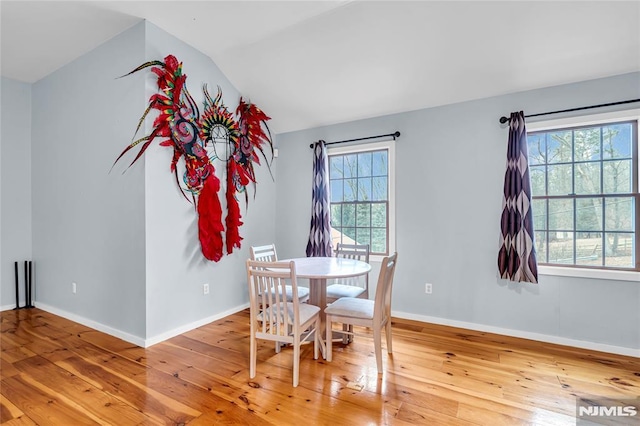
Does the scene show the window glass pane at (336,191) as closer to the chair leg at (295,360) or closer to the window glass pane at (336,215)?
the window glass pane at (336,215)

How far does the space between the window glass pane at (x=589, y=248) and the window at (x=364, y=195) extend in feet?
5.88

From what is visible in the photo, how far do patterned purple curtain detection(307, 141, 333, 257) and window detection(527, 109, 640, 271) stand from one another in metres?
2.29

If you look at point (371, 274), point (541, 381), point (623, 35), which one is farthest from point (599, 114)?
point (371, 274)

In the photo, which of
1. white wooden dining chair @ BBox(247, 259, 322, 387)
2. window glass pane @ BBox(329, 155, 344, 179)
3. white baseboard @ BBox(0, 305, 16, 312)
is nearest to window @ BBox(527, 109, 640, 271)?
window glass pane @ BBox(329, 155, 344, 179)

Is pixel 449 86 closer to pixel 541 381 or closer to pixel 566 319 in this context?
pixel 566 319

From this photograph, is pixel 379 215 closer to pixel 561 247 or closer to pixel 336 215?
pixel 336 215

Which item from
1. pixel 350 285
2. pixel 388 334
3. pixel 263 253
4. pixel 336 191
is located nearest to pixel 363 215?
pixel 336 191

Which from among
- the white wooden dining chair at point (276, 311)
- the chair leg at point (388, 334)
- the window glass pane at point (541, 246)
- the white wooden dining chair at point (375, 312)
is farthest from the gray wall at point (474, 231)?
the white wooden dining chair at point (276, 311)

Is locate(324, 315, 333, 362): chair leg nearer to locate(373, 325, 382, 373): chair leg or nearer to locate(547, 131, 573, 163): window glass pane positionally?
locate(373, 325, 382, 373): chair leg

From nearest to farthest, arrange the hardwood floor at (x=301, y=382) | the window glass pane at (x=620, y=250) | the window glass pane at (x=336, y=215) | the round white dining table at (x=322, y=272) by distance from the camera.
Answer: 1. the hardwood floor at (x=301, y=382)
2. the round white dining table at (x=322, y=272)
3. the window glass pane at (x=620, y=250)
4. the window glass pane at (x=336, y=215)

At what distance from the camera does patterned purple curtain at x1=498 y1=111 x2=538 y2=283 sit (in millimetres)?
3000

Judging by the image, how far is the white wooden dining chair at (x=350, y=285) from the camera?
312 cm

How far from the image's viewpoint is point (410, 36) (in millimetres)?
2898

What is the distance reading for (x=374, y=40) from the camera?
9.82 feet
